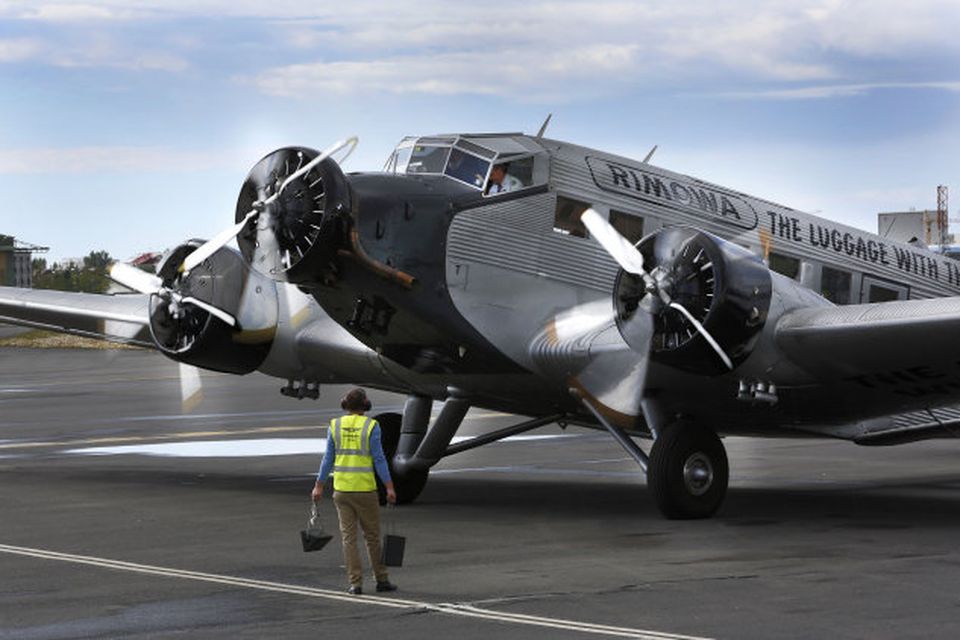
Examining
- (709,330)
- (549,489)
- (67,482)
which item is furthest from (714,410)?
(67,482)

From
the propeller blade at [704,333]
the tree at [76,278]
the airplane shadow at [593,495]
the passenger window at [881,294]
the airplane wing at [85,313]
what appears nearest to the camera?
the propeller blade at [704,333]

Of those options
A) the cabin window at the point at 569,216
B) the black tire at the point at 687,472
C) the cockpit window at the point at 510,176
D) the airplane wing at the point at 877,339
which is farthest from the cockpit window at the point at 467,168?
the airplane wing at the point at 877,339

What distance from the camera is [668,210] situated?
2066cm

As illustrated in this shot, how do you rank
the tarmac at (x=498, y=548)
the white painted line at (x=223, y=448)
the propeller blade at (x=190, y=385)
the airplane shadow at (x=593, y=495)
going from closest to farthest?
the tarmac at (x=498, y=548)
the airplane shadow at (x=593, y=495)
the propeller blade at (x=190, y=385)
the white painted line at (x=223, y=448)

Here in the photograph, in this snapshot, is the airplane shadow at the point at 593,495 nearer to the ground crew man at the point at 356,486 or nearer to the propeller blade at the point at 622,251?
the propeller blade at the point at 622,251

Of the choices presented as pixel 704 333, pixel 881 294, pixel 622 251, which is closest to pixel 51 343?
pixel 881 294

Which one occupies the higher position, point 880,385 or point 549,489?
A: point 880,385

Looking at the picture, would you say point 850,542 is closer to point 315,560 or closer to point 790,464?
point 315,560

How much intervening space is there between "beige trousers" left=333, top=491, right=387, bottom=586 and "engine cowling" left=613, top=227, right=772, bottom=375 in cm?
498

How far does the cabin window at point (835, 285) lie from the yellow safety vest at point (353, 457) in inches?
378

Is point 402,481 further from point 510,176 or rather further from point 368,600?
point 368,600

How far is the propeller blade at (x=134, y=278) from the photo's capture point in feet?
73.0

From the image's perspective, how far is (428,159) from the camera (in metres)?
19.7

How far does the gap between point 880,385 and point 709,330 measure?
2.78 meters
